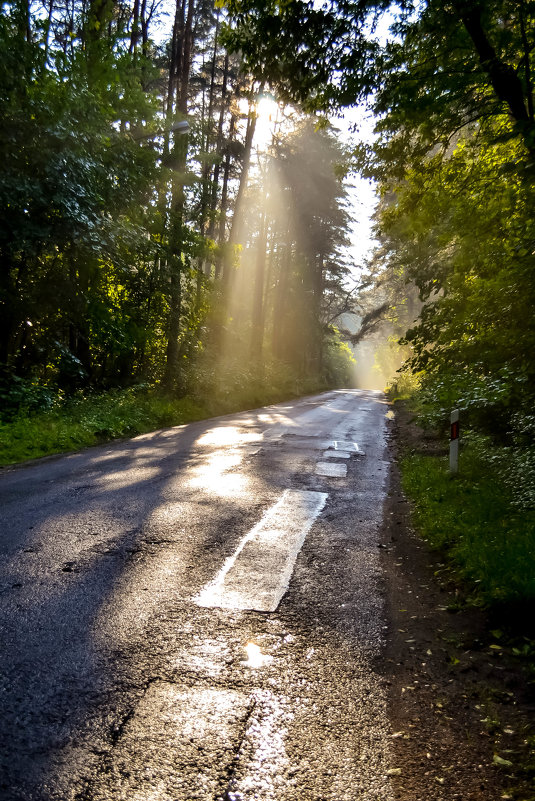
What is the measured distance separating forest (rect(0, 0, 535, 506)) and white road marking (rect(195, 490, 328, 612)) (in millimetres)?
3130

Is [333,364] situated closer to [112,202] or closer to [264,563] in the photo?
[112,202]

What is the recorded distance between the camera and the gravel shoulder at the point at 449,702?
2691 mm

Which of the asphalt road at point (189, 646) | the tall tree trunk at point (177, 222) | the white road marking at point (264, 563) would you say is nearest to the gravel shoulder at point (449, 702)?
the asphalt road at point (189, 646)

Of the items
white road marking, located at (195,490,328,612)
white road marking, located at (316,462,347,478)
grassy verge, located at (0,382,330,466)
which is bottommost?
white road marking, located at (316,462,347,478)

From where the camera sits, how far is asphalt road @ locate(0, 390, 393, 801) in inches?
102

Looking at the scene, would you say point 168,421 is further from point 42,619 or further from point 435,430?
point 42,619

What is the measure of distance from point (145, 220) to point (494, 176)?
11.1 metres

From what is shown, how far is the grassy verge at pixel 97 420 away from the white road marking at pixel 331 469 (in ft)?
17.9

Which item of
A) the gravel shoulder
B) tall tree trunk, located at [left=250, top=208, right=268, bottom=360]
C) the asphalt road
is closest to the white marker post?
the asphalt road

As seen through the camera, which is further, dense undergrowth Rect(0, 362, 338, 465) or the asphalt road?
dense undergrowth Rect(0, 362, 338, 465)

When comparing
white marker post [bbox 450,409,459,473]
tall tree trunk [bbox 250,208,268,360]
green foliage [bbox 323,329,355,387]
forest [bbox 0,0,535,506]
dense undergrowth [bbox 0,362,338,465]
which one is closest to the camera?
forest [bbox 0,0,535,506]

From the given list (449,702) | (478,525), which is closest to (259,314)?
(478,525)

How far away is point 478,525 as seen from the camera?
6.40 meters

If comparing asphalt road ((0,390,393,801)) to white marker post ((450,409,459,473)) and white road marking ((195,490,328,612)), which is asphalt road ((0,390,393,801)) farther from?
white marker post ((450,409,459,473))
